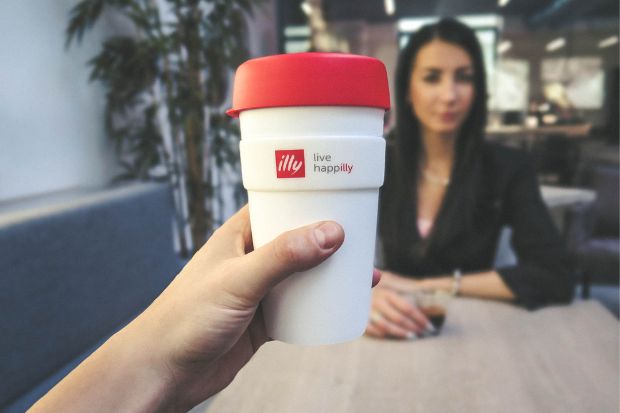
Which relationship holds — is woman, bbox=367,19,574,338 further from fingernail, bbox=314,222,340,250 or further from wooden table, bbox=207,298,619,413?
fingernail, bbox=314,222,340,250

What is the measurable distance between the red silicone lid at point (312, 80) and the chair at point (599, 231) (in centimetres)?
326

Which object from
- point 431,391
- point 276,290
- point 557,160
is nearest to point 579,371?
point 431,391

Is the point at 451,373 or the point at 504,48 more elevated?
the point at 504,48

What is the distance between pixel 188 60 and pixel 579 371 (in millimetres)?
2478

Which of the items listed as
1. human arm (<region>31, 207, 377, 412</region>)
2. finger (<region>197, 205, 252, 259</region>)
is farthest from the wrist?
finger (<region>197, 205, 252, 259</region>)

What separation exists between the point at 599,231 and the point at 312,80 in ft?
13.2

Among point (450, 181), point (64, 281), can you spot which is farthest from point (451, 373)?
point (64, 281)

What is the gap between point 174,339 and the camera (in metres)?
0.52

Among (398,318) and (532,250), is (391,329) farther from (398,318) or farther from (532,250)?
(532,250)

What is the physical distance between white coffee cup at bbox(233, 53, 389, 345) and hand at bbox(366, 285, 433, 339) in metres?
0.46

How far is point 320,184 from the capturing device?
1.45ft

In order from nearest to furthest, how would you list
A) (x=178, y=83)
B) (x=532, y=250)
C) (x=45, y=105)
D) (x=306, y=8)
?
(x=532, y=250) < (x=45, y=105) < (x=178, y=83) < (x=306, y=8)

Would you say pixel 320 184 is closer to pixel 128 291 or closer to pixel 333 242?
pixel 333 242

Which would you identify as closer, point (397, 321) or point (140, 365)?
point (140, 365)
